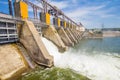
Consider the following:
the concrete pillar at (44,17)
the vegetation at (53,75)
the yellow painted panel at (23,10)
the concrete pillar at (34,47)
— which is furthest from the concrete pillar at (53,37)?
the vegetation at (53,75)

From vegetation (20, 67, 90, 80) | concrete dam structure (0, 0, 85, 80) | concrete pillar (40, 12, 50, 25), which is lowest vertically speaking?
vegetation (20, 67, 90, 80)

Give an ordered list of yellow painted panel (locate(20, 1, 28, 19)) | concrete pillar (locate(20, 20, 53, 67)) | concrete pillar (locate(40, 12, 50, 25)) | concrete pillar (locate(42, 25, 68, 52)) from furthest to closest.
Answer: concrete pillar (locate(40, 12, 50, 25)), concrete pillar (locate(42, 25, 68, 52)), yellow painted panel (locate(20, 1, 28, 19)), concrete pillar (locate(20, 20, 53, 67))

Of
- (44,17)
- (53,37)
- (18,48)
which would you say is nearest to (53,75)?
(18,48)

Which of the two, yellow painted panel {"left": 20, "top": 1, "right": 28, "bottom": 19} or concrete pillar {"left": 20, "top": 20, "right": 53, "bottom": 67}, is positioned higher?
yellow painted panel {"left": 20, "top": 1, "right": 28, "bottom": 19}

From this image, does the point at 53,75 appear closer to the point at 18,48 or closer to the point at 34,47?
the point at 34,47

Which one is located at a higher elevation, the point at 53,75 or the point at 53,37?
the point at 53,37

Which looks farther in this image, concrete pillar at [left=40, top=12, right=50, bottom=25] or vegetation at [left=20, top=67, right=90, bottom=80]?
concrete pillar at [left=40, top=12, right=50, bottom=25]

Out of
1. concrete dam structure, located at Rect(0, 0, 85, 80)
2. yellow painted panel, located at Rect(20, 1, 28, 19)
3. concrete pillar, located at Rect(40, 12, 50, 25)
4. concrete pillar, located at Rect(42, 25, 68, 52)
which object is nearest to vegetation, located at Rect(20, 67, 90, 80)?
concrete dam structure, located at Rect(0, 0, 85, 80)

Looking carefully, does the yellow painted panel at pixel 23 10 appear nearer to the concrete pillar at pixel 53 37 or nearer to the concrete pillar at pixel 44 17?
the concrete pillar at pixel 53 37

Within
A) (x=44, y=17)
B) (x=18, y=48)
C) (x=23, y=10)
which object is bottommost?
(x=18, y=48)

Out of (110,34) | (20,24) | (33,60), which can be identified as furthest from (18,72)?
(110,34)

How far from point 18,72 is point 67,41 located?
16.5m

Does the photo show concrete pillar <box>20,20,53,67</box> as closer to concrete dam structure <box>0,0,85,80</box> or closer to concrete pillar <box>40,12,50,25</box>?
concrete dam structure <box>0,0,85,80</box>

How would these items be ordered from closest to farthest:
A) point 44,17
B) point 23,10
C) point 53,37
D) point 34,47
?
point 34,47, point 23,10, point 53,37, point 44,17
